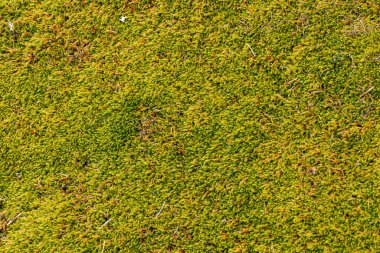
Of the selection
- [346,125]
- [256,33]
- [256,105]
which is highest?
[256,33]

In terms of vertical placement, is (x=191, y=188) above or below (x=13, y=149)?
below

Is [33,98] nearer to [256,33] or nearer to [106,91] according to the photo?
[106,91]

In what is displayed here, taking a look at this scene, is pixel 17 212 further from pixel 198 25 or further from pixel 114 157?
pixel 198 25

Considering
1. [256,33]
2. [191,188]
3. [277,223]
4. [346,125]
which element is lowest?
[277,223]

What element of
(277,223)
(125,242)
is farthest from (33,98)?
(277,223)

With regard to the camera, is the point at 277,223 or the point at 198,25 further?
the point at 198,25

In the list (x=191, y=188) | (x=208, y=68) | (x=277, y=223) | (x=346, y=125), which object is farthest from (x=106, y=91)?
(x=346, y=125)
